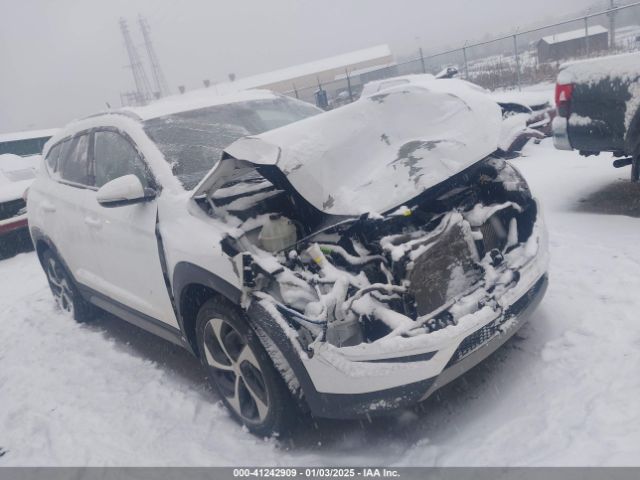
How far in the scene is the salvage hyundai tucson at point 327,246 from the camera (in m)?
2.45

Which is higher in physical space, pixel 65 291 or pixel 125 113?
pixel 125 113

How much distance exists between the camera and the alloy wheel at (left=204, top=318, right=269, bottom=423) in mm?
2773

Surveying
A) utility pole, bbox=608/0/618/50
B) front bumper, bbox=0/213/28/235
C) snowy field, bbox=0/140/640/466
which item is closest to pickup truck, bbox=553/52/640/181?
snowy field, bbox=0/140/640/466

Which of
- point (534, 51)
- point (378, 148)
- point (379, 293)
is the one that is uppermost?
point (534, 51)

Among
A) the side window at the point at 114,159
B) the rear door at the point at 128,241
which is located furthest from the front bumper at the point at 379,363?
the side window at the point at 114,159

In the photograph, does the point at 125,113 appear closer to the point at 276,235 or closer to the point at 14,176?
the point at 276,235

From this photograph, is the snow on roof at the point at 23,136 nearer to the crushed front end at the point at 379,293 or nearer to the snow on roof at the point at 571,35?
the snow on roof at the point at 571,35

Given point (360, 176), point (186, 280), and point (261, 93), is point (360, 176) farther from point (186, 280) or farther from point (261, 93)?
point (261, 93)

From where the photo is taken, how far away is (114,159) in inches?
151

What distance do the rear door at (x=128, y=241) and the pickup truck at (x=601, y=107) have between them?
4.18 m

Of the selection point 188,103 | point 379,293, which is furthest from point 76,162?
point 379,293

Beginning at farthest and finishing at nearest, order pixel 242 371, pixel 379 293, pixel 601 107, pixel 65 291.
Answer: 1. pixel 65 291
2. pixel 601 107
3. pixel 242 371
4. pixel 379 293

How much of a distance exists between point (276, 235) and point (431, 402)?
1.31 metres

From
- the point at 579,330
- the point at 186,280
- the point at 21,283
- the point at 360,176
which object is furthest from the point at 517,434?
the point at 21,283
